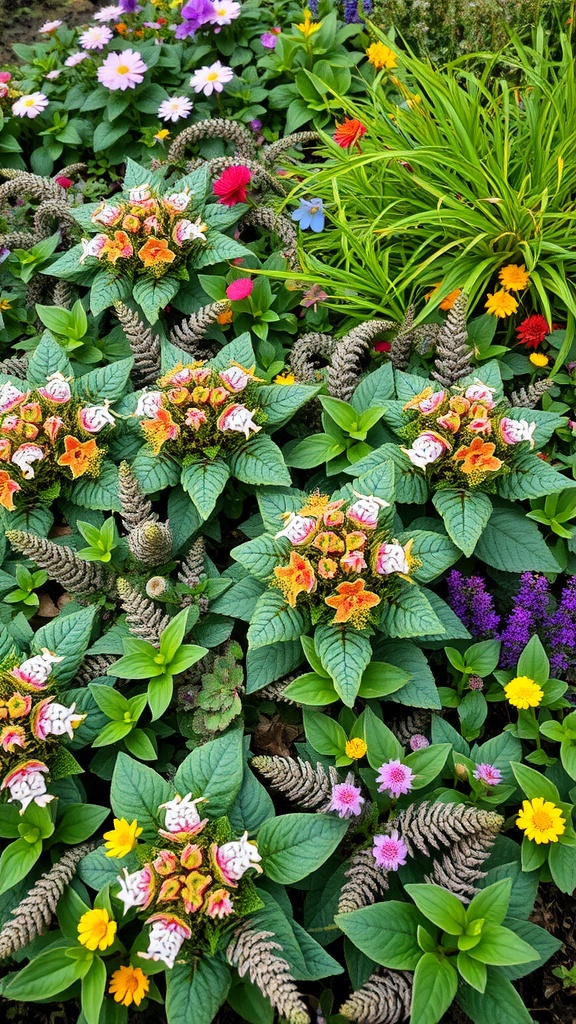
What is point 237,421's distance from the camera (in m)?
2.15

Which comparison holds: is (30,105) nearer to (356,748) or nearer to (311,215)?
(311,215)

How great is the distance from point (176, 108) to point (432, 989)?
3511 millimetres

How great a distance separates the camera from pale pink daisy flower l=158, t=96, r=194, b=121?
328 centimetres

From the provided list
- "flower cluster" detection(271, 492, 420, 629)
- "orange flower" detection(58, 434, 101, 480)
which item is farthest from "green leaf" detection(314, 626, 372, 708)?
"orange flower" detection(58, 434, 101, 480)

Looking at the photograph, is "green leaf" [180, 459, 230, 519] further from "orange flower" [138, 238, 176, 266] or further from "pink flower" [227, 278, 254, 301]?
"orange flower" [138, 238, 176, 266]

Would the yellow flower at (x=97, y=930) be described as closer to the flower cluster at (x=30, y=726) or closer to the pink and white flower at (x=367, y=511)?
the flower cluster at (x=30, y=726)

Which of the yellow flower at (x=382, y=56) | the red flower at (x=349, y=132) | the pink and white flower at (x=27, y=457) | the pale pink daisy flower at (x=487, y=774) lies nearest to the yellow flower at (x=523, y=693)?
the pale pink daisy flower at (x=487, y=774)

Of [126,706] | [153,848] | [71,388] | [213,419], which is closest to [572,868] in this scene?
[153,848]

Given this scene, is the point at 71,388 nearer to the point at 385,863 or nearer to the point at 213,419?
the point at 213,419

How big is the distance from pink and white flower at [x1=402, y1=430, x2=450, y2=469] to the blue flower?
1.23 m

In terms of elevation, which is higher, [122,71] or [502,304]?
[122,71]

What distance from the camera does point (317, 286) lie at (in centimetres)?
279

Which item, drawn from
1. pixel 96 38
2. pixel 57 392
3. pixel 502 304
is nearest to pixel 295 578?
pixel 57 392

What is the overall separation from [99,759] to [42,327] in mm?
1925
